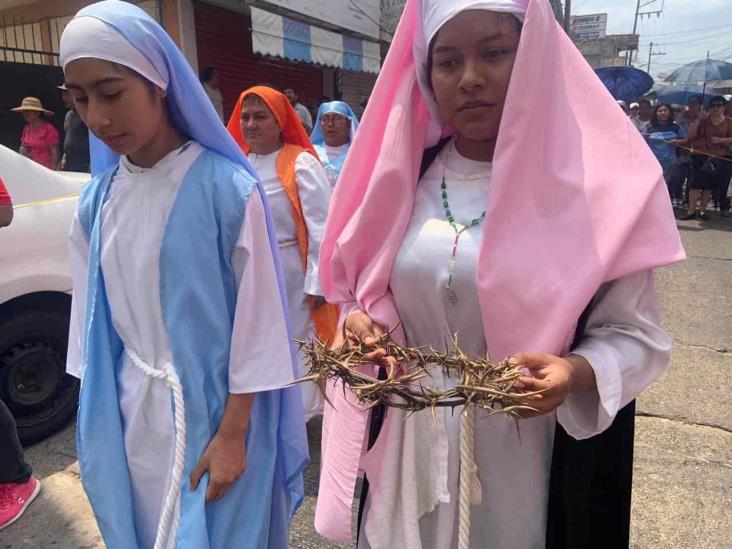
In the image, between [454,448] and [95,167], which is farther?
[95,167]

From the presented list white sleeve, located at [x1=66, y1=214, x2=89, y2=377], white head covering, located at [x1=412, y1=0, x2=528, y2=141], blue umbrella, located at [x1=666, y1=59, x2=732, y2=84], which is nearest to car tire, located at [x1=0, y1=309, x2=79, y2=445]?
white sleeve, located at [x1=66, y1=214, x2=89, y2=377]

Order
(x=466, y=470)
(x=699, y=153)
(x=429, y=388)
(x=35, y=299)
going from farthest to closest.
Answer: (x=699, y=153) → (x=35, y=299) → (x=466, y=470) → (x=429, y=388)

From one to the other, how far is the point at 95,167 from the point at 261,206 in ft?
2.00

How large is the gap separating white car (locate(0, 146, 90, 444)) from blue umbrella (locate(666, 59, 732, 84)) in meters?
13.9

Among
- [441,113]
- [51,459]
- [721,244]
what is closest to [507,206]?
[441,113]

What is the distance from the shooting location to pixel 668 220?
1.14 metres

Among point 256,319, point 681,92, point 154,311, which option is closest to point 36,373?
point 154,311

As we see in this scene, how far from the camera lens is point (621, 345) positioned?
3.75ft

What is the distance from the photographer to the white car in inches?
120

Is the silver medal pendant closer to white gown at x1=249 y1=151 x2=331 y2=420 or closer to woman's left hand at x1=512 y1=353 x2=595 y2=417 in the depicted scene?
woman's left hand at x1=512 y1=353 x2=595 y2=417

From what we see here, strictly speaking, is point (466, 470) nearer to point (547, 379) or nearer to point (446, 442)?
point (446, 442)

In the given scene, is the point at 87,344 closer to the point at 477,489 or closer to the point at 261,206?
the point at 261,206

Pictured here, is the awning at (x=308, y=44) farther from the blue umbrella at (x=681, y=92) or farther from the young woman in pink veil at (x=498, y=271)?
the young woman in pink veil at (x=498, y=271)

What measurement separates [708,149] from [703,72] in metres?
4.58
